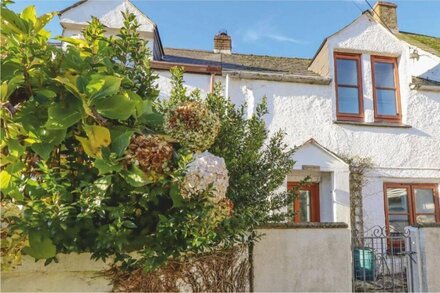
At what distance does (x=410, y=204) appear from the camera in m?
9.05

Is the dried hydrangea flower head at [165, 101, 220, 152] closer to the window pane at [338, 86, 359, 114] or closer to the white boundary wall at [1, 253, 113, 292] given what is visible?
the white boundary wall at [1, 253, 113, 292]

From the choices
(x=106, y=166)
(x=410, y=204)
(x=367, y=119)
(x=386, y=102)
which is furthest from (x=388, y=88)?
(x=106, y=166)

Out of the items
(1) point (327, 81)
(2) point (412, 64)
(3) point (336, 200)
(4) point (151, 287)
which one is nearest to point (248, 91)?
(1) point (327, 81)

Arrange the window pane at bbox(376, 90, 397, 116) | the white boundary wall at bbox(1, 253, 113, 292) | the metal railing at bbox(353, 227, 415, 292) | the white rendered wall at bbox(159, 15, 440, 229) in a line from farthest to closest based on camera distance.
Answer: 1. the window pane at bbox(376, 90, 397, 116)
2. the white rendered wall at bbox(159, 15, 440, 229)
3. the metal railing at bbox(353, 227, 415, 292)
4. the white boundary wall at bbox(1, 253, 113, 292)

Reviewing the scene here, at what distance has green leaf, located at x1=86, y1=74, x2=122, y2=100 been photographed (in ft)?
6.19

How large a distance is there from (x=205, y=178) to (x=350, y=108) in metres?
8.03

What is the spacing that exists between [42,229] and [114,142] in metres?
0.56

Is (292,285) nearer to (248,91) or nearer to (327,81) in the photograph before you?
(248,91)

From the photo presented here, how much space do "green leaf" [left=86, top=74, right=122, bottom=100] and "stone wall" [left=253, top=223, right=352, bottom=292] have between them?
1933mm

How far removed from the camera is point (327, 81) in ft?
30.0

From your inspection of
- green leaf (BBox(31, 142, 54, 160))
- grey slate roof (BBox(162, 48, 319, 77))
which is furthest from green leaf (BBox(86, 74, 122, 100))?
grey slate roof (BBox(162, 48, 319, 77))

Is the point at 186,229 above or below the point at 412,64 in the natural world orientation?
below

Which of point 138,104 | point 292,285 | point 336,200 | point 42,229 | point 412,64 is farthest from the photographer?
point 412,64

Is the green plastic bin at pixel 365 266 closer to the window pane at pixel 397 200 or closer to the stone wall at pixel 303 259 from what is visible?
the stone wall at pixel 303 259
